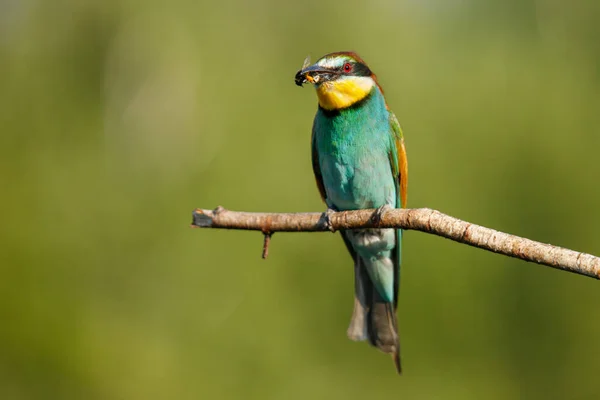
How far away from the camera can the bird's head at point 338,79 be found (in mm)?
3244

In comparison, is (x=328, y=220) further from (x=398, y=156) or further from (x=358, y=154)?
(x=398, y=156)

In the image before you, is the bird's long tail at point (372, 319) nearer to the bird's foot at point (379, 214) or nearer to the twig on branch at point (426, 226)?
the twig on branch at point (426, 226)

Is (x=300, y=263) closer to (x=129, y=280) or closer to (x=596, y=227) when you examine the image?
(x=129, y=280)

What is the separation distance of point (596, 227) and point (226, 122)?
12.3 ft

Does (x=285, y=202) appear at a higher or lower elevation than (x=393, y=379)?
higher

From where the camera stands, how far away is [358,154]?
10.8 feet

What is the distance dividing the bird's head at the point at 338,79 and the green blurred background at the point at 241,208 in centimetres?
332

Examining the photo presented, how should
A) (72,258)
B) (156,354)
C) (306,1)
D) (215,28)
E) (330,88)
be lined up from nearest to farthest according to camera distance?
(330,88)
(156,354)
(72,258)
(215,28)
(306,1)

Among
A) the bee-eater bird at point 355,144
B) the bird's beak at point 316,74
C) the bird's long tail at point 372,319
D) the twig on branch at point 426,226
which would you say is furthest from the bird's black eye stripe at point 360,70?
the bird's long tail at point 372,319

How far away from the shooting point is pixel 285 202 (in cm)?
688

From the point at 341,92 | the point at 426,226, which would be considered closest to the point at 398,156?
the point at 341,92

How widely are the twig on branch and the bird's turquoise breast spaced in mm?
469

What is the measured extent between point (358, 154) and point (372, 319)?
83 centimetres

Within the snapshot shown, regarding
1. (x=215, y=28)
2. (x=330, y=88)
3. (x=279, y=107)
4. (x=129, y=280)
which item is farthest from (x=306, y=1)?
(x=330, y=88)
